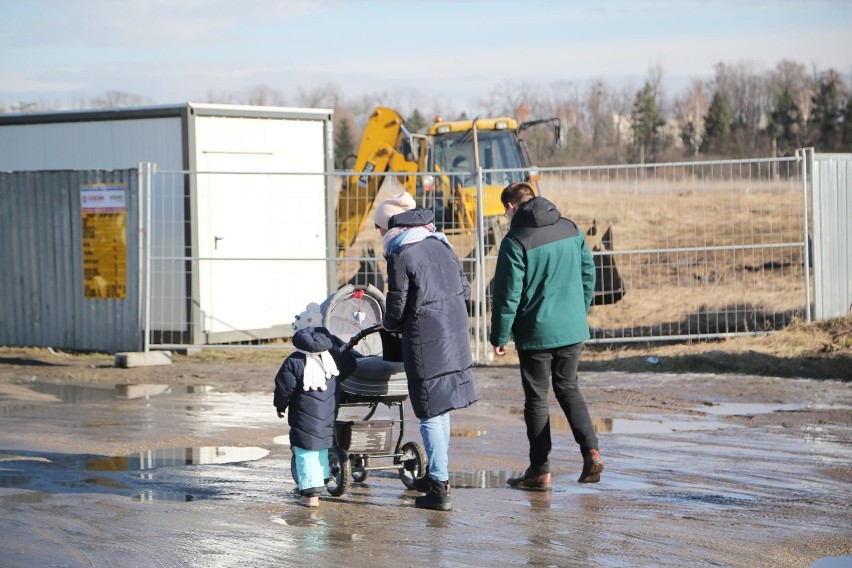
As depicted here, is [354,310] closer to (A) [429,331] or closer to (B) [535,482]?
(A) [429,331]

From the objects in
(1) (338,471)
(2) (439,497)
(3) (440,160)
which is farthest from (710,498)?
(3) (440,160)

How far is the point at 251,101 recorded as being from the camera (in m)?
90.9

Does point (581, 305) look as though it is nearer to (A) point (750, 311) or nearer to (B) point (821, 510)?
(B) point (821, 510)

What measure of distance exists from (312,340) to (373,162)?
535 inches

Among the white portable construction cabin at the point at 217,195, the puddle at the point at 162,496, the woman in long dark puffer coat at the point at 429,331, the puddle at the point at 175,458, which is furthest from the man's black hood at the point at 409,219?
the white portable construction cabin at the point at 217,195

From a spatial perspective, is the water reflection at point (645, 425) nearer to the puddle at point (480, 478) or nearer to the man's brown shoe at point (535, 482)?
the puddle at point (480, 478)

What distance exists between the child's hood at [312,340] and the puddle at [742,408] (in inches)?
194

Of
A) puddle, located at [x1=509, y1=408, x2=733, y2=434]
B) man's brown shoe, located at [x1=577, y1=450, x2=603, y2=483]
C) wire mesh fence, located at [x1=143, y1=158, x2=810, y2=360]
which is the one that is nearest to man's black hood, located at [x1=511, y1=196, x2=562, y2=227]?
man's brown shoe, located at [x1=577, y1=450, x2=603, y2=483]

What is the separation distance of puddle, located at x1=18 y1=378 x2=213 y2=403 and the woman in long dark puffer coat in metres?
5.64

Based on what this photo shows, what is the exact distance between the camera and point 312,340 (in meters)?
7.04

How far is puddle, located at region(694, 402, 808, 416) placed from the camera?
10.7 meters

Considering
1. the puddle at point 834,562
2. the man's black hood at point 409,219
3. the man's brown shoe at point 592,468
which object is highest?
the man's black hood at point 409,219

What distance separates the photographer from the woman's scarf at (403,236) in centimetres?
701

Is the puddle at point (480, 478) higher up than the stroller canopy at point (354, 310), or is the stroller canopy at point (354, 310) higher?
the stroller canopy at point (354, 310)
